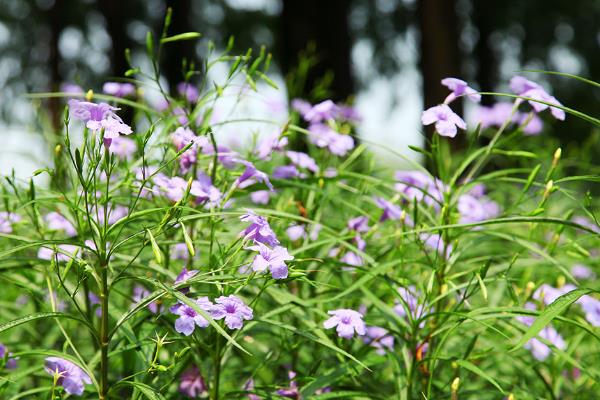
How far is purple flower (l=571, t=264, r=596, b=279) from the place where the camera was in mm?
3020

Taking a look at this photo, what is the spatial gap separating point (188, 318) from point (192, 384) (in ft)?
1.46

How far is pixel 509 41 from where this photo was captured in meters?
12.9

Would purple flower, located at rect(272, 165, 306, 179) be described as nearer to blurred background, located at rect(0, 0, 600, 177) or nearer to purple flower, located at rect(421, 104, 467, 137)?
purple flower, located at rect(421, 104, 467, 137)

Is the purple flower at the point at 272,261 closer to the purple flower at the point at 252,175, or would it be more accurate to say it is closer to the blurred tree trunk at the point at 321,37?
the purple flower at the point at 252,175

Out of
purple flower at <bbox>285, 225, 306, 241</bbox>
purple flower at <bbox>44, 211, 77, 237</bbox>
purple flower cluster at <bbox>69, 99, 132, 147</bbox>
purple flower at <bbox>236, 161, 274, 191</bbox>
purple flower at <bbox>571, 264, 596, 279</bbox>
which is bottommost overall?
purple flower at <bbox>571, 264, 596, 279</bbox>

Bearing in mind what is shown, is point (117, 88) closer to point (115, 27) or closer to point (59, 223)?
point (59, 223)

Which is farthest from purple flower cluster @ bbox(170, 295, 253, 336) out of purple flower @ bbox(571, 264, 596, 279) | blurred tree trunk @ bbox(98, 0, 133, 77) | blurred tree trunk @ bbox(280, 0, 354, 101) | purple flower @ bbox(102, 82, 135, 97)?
blurred tree trunk @ bbox(98, 0, 133, 77)

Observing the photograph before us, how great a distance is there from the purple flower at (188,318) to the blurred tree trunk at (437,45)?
15.4 ft

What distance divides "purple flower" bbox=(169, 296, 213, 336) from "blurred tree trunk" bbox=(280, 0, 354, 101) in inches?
183

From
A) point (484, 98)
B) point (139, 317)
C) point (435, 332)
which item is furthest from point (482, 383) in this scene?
point (484, 98)

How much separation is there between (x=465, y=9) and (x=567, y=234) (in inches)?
380

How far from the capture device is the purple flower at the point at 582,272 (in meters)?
→ 3.02

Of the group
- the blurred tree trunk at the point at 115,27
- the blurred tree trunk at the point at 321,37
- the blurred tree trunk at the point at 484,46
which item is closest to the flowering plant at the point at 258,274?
the blurred tree trunk at the point at 321,37

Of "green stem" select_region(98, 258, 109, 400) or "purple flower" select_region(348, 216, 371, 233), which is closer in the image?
"green stem" select_region(98, 258, 109, 400)
